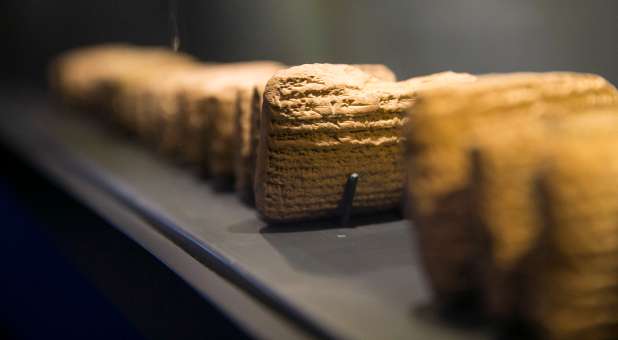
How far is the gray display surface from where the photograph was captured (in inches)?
40.7

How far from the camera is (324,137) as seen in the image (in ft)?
4.56

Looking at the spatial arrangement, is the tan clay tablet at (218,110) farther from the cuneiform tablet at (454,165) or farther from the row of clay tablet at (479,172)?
the cuneiform tablet at (454,165)

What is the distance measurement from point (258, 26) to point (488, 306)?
1.10m

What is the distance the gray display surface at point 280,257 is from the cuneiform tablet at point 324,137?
0.07m

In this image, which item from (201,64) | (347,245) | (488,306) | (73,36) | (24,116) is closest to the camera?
(488,306)

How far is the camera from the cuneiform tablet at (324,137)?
137 cm

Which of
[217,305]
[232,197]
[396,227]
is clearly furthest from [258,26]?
[217,305]

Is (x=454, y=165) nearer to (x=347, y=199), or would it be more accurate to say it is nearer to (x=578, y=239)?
(x=578, y=239)

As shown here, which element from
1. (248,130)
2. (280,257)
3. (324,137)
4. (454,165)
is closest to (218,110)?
(248,130)

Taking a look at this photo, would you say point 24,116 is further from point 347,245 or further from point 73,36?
point 347,245

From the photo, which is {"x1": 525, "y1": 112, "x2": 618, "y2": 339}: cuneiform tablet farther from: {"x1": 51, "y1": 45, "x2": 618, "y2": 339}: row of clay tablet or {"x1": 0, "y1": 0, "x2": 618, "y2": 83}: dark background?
{"x1": 0, "y1": 0, "x2": 618, "y2": 83}: dark background

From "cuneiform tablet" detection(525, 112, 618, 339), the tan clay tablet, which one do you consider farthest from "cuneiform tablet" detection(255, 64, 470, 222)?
A: "cuneiform tablet" detection(525, 112, 618, 339)

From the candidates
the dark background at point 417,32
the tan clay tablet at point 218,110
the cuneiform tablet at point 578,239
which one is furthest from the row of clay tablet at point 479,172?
the tan clay tablet at point 218,110

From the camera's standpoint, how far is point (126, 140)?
261cm
